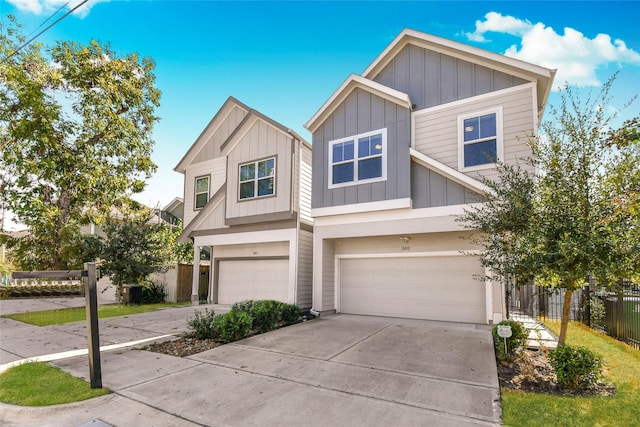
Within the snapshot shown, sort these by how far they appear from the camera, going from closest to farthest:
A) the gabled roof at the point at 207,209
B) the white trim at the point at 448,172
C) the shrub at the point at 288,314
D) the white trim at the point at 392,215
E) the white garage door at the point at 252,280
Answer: the white trim at the point at 448,172, the white trim at the point at 392,215, the shrub at the point at 288,314, the white garage door at the point at 252,280, the gabled roof at the point at 207,209

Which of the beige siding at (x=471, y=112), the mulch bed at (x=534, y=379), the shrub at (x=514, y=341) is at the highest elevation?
the beige siding at (x=471, y=112)

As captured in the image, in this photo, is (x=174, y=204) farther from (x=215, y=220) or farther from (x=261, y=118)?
(x=261, y=118)

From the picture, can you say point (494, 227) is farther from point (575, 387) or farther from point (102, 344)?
point (102, 344)

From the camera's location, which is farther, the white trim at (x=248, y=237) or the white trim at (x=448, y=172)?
the white trim at (x=248, y=237)

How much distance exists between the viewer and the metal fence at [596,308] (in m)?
7.58

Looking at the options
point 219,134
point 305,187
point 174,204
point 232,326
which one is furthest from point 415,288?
point 174,204

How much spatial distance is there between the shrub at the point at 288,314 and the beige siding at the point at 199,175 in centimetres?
721

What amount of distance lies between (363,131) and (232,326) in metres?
6.82

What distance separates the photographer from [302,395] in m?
4.70

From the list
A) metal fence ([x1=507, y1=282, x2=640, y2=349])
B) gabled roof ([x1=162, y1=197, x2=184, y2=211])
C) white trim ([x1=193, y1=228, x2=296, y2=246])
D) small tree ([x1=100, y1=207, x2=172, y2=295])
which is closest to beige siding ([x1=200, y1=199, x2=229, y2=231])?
white trim ([x1=193, y1=228, x2=296, y2=246])

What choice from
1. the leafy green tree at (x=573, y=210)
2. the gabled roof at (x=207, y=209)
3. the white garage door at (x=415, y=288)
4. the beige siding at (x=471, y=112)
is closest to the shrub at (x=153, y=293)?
the gabled roof at (x=207, y=209)

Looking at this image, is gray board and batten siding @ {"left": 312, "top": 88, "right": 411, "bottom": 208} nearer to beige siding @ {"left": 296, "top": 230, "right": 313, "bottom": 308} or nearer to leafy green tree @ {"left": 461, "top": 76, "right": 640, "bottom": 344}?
beige siding @ {"left": 296, "top": 230, "right": 313, "bottom": 308}

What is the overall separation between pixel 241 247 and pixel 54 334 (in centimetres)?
659

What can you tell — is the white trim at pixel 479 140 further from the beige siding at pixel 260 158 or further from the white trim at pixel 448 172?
the beige siding at pixel 260 158
